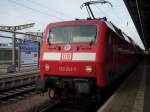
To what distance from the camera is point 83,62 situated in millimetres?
7984

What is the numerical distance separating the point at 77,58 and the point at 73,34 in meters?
0.86

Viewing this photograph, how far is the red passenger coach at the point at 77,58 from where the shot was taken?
25.9 ft

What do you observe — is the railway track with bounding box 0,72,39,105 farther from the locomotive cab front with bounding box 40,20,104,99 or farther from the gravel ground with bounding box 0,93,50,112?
the locomotive cab front with bounding box 40,20,104,99

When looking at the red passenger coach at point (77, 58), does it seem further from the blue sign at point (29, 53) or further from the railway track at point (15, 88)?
the blue sign at point (29, 53)

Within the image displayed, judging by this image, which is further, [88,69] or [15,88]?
[15,88]

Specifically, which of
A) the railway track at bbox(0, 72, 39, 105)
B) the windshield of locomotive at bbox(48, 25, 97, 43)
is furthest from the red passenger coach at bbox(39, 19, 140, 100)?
the railway track at bbox(0, 72, 39, 105)

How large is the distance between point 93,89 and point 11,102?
2.82 meters

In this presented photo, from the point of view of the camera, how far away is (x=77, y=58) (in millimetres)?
8109

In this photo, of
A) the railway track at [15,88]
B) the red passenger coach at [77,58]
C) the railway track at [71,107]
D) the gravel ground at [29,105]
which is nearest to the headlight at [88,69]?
the red passenger coach at [77,58]

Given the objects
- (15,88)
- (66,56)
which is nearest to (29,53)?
(15,88)

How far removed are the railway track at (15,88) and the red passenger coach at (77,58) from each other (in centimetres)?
178

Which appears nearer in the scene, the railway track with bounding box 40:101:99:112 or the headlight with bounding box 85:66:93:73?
the headlight with bounding box 85:66:93:73

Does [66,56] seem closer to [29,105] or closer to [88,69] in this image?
[88,69]

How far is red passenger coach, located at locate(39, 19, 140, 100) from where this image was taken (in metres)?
7.90
